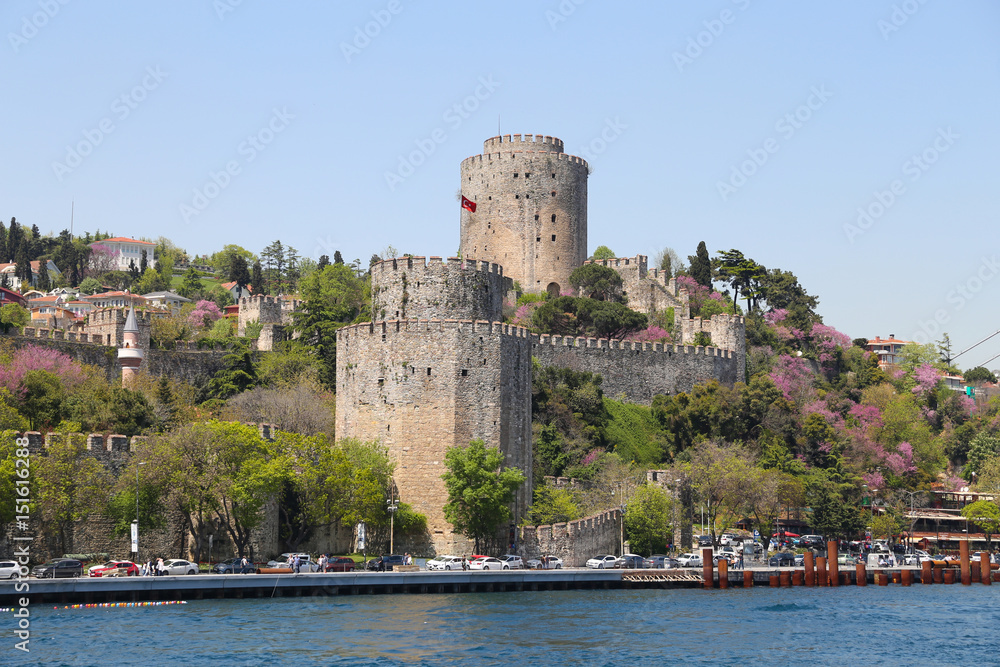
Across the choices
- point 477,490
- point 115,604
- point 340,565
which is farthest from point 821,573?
point 115,604

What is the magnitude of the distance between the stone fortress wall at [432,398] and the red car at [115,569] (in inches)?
464

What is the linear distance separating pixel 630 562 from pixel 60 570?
22388 millimetres

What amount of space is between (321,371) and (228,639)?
3186cm

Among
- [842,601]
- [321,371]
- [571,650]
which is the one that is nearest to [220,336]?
[321,371]

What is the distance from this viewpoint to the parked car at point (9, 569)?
42.5m

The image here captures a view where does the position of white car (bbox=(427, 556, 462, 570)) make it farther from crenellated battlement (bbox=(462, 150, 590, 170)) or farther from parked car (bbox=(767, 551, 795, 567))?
crenellated battlement (bbox=(462, 150, 590, 170))

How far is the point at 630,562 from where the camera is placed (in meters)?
54.0

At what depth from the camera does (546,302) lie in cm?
8006

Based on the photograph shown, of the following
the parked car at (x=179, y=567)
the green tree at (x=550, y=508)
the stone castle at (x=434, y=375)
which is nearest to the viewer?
the parked car at (x=179, y=567)

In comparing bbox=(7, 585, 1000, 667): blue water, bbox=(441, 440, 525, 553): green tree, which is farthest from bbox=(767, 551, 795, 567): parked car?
bbox=(441, 440, 525, 553): green tree

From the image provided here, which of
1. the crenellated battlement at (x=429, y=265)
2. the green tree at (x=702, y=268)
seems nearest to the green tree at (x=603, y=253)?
the green tree at (x=702, y=268)

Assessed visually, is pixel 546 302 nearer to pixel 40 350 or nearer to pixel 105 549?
pixel 40 350

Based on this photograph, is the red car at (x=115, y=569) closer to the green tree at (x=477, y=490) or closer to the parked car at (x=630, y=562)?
the green tree at (x=477, y=490)

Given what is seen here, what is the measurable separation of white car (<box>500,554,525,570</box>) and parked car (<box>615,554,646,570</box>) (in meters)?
4.46
